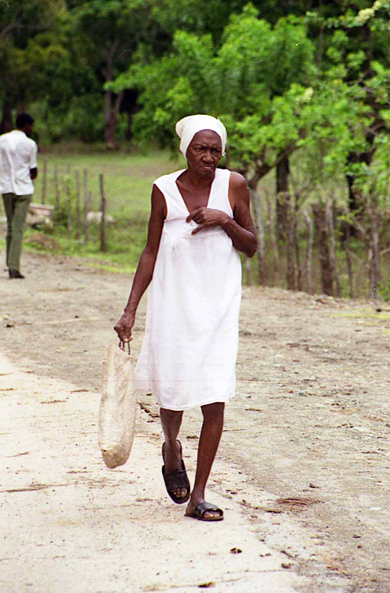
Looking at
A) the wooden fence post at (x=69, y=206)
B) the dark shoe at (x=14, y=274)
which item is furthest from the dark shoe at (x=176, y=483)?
the wooden fence post at (x=69, y=206)

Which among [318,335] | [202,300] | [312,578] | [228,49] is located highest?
[228,49]

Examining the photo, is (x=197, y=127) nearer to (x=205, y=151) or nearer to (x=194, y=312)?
(x=205, y=151)

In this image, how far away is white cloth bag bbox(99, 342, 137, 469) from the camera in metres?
3.61

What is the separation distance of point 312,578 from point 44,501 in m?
1.32

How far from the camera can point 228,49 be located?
16609 millimetres

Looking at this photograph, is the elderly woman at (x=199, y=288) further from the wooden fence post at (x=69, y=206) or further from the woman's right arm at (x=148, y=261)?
the wooden fence post at (x=69, y=206)

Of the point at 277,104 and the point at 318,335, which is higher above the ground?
the point at 277,104

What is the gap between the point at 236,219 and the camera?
3.85 m

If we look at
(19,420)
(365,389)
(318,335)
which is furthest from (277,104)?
(19,420)

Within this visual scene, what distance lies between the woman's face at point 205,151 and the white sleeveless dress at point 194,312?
4.6 inches

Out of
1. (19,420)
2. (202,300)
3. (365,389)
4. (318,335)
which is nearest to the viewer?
(202,300)

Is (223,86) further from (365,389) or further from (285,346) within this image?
(365,389)

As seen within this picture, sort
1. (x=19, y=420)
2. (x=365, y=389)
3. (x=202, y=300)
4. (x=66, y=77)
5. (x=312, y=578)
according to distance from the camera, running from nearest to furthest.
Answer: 1. (x=312, y=578)
2. (x=202, y=300)
3. (x=19, y=420)
4. (x=365, y=389)
5. (x=66, y=77)

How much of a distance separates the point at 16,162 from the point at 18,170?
0.33 feet
